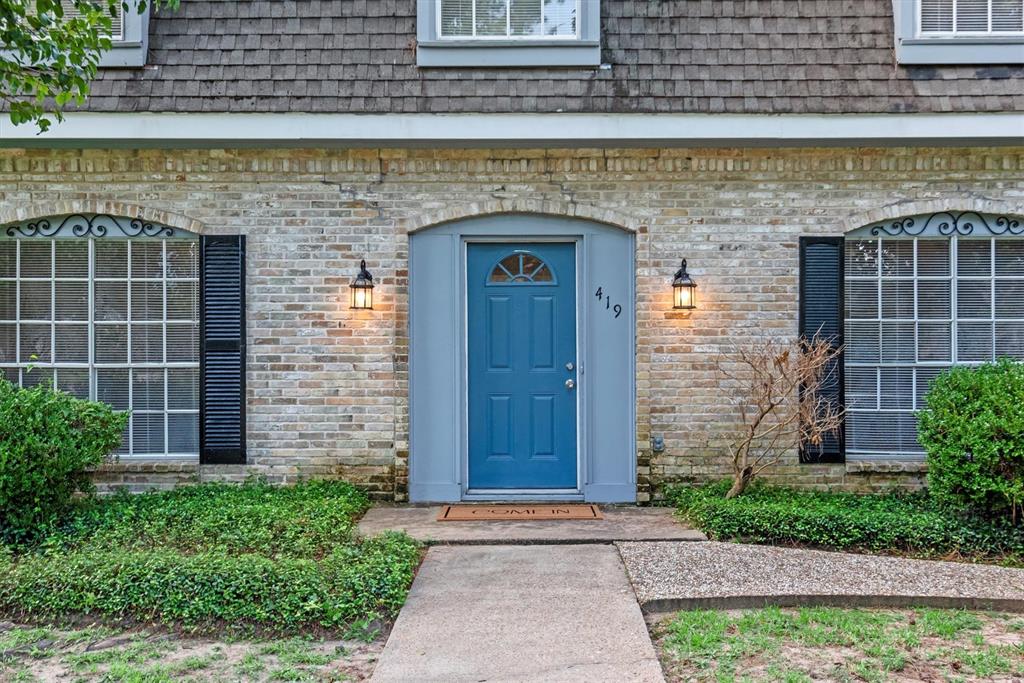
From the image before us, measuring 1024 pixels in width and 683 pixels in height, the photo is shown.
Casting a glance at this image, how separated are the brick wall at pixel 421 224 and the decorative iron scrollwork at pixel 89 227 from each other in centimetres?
14

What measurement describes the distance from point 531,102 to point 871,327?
3.46 metres

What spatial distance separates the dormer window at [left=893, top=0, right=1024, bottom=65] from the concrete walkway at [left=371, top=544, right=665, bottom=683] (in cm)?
479

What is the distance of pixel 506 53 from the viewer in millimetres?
6664

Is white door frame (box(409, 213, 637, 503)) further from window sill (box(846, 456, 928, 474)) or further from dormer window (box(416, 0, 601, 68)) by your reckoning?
window sill (box(846, 456, 928, 474))

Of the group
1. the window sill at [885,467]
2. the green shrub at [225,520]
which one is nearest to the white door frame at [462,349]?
the green shrub at [225,520]

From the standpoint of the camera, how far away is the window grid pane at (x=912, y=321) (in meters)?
6.93

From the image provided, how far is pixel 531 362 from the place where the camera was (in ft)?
22.9

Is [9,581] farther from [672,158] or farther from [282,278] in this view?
[672,158]

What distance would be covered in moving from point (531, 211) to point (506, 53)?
1.30 metres

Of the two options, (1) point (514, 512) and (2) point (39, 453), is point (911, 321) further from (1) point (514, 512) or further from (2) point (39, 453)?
(2) point (39, 453)

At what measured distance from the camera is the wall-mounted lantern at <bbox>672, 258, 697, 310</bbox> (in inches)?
264

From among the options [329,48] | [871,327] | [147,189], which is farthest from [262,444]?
[871,327]

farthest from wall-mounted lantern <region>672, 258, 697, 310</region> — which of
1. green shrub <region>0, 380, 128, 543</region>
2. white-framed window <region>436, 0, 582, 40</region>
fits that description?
green shrub <region>0, 380, 128, 543</region>

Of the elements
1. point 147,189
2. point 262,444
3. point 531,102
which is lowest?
point 262,444
